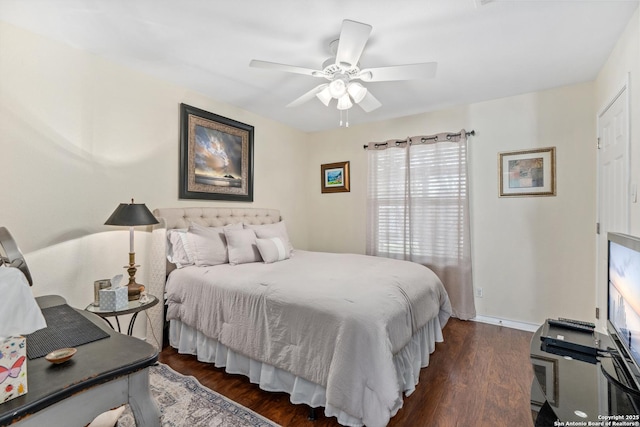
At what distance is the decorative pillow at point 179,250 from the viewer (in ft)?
9.03

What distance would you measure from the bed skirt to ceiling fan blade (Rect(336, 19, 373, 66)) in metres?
1.94

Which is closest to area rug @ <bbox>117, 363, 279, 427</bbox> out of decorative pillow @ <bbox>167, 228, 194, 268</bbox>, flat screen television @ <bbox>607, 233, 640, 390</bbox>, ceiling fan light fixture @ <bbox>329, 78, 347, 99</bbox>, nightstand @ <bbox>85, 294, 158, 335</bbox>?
nightstand @ <bbox>85, 294, 158, 335</bbox>

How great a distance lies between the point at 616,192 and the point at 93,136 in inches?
167

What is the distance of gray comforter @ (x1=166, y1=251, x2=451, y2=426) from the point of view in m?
1.56

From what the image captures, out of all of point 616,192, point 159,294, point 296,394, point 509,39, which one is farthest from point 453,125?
point 159,294

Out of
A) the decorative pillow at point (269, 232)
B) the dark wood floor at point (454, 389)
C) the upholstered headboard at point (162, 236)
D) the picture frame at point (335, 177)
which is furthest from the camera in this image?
the picture frame at point (335, 177)

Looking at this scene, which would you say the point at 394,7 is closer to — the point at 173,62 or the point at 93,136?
the point at 173,62

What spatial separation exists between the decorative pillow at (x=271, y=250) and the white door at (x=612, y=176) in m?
2.60

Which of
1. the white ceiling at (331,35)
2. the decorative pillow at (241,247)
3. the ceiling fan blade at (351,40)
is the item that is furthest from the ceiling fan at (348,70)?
the decorative pillow at (241,247)

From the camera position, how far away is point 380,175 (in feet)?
13.3

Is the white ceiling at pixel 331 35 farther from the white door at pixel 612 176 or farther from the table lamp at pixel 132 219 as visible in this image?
the table lamp at pixel 132 219

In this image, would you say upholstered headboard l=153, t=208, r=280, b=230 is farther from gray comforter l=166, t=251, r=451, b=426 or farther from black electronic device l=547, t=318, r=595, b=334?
black electronic device l=547, t=318, r=595, b=334

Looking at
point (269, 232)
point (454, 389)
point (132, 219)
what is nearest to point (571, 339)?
point (454, 389)

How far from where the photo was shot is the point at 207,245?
2.81 m
